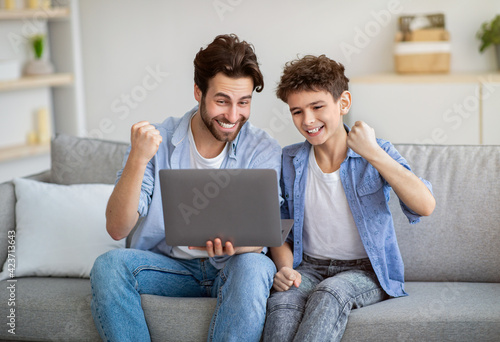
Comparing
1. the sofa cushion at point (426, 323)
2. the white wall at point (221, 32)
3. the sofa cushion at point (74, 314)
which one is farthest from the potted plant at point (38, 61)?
the sofa cushion at point (426, 323)

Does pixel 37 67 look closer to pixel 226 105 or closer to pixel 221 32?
pixel 221 32

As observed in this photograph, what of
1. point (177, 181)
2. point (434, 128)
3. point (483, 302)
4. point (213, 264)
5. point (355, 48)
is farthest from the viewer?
point (355, 48)

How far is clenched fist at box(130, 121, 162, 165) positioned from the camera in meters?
1.81

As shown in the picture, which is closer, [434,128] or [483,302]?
[483,302]

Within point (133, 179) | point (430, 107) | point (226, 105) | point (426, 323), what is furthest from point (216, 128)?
point (430, 107)

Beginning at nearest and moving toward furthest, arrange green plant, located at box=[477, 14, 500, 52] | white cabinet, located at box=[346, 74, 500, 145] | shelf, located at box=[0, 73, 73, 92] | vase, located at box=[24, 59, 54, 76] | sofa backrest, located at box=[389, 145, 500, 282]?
sofa backrest, located at box=[389, 145, 500, 282], white cabinet, located at box=[346, 74, 500, 145], green plant, located at box=[477, 14, 500, 52], shelf, located at box=[0, 73, 73, 92], vase, located at box=[24, 59, 54, 76]

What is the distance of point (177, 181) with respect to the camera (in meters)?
1.76

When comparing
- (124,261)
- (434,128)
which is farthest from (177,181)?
(434,128)

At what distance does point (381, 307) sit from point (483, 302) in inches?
12.2

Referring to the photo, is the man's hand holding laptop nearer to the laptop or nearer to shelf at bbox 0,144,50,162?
the laptop

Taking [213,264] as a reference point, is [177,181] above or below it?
above

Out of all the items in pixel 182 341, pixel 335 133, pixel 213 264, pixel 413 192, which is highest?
pixel 335 133

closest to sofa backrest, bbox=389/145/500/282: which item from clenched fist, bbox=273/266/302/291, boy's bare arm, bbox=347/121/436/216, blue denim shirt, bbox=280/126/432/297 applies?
blue denim shirt, bbox=280/126/432/297

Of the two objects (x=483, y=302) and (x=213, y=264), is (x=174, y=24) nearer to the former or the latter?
(x=213, y=264)
